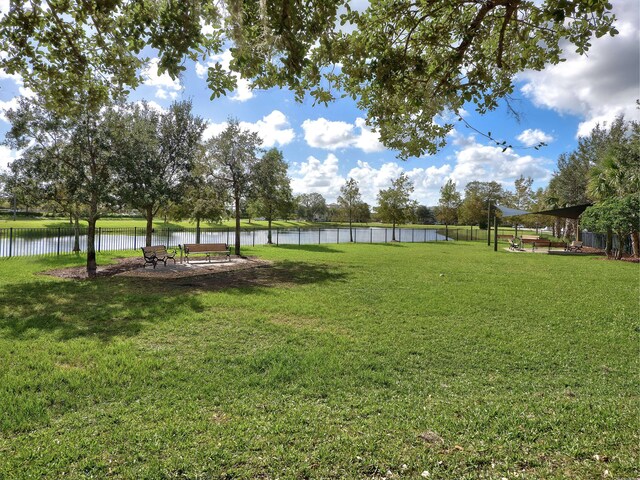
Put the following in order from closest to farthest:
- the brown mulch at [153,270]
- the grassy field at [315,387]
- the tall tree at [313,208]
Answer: the grassy field at [315,387]
the brown mulch at [153,270]
the tall tree at [313,208]

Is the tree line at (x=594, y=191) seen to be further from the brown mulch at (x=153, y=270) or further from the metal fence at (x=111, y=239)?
the brown mulch at (x=153, y=270)

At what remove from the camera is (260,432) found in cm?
322

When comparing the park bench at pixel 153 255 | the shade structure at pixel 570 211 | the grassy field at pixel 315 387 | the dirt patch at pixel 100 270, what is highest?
the shade structure at pixel 570 211

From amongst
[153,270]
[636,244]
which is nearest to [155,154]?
[153,270]

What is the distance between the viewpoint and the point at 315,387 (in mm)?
4152

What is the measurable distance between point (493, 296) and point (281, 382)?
712cm

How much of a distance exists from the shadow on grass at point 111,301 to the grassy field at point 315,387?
0.22 ft

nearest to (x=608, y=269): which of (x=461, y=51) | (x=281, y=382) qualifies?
(x=461, y=51)

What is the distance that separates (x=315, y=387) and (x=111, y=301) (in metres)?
6.28

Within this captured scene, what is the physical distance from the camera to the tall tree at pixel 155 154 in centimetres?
1255

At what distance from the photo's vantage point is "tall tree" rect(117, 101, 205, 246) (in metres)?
12.6

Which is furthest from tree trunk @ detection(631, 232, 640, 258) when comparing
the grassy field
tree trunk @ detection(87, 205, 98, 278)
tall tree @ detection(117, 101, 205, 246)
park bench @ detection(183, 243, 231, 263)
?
tree trunk @ detection(87, 205, 98, 278)

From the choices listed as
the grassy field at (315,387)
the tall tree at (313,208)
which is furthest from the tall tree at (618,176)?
the tall tree at (313,208)

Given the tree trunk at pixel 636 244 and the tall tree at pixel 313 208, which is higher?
the tall tree at pixel 313 208
